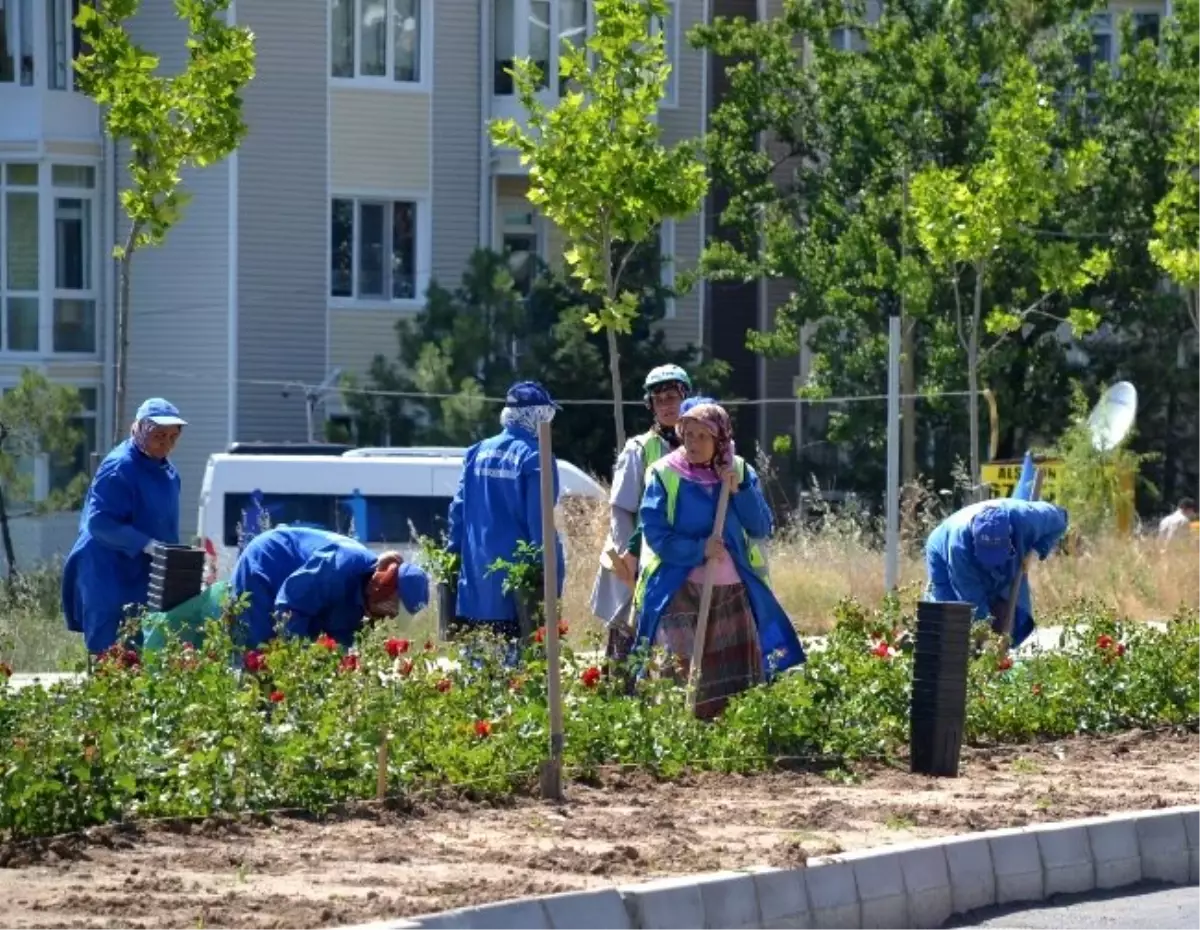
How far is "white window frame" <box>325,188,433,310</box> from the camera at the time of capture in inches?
1320

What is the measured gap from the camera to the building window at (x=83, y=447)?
32.2m

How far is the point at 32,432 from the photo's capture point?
26.7 meters

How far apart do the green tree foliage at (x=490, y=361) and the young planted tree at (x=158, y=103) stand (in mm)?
13327

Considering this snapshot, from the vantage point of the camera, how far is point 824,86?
34.4 m

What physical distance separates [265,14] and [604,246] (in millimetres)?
15344

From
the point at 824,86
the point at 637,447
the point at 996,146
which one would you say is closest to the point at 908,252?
the point at 824,86

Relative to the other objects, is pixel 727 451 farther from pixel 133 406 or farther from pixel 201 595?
pixel 133 406

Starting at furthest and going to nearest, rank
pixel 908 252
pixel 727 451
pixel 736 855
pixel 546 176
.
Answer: pixel 908 252
pixel 546 176
pixel 727 451
pixel 736 855

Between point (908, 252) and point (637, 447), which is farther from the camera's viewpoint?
point (908, 252)

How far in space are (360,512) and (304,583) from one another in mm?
13826

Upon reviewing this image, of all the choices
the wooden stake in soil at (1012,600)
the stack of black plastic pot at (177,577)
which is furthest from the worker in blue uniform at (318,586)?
the wooden stake in soil at (1012,600)

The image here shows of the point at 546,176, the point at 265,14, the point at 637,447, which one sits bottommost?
the point at 637,447

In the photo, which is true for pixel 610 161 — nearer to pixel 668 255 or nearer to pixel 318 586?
pixel 318 586

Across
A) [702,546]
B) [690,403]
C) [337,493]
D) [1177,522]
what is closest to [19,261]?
[337,493]
